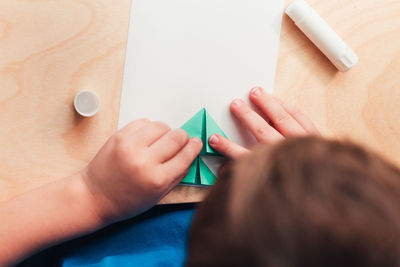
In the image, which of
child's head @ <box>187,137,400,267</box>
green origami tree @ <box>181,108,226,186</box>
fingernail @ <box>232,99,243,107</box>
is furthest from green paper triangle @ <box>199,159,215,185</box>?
child's head @ <box>187,137,400,267</box>

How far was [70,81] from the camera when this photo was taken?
514 millimetres

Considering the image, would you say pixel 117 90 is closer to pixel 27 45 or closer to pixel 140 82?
pixel 140 82

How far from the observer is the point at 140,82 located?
0.54 meters

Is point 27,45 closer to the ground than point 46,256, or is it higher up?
higher up

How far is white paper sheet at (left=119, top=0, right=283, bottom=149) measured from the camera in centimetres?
54

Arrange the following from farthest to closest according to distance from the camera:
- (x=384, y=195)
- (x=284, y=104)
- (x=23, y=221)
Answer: (x=284, y=104), (x=23, y=221), (x=384, y=195)

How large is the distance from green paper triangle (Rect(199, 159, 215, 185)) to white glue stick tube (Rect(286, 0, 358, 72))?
0.29m

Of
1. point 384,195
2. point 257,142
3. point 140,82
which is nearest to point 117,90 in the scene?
point 140,82

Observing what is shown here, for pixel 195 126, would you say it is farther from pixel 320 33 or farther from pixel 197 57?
pixel 320 33

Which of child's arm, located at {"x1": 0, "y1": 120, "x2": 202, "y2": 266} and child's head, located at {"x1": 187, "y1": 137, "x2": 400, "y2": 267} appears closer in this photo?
child's head, located at {"x1": 187, "y1": 137, "x2": 400, "y2": 267}

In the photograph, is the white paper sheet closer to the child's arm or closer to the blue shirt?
the child's arm

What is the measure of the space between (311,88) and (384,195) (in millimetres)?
349

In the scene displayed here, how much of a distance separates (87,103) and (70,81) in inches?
1.6

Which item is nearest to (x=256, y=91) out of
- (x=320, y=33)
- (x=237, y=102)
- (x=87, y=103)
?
(x=237, y=102)
